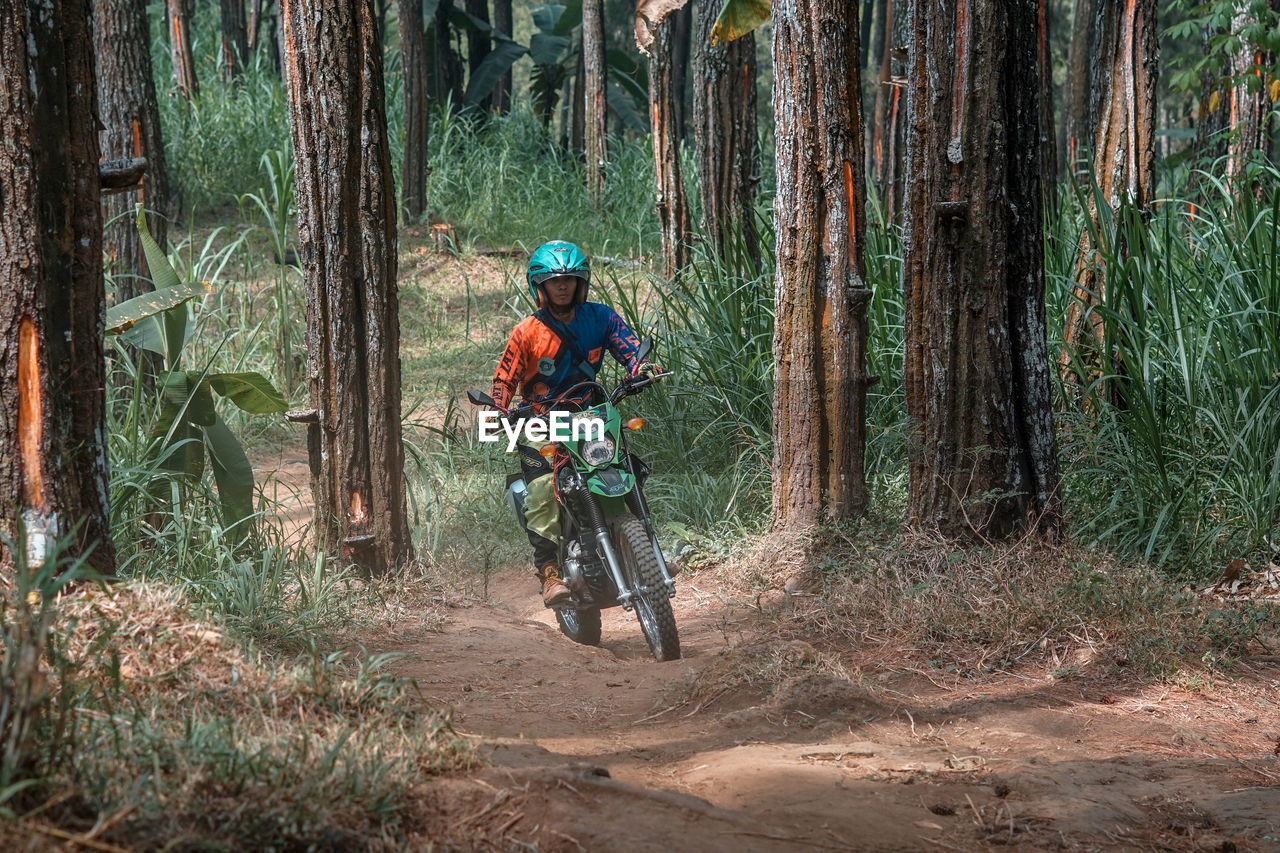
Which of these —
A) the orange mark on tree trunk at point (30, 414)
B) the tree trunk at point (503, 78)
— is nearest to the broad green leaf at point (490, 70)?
the tree trunk at point (503, 78)

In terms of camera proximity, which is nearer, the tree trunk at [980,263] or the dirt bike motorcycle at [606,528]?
the tree trunk at [980,263]

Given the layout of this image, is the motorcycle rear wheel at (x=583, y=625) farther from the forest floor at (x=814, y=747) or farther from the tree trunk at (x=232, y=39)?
the tree trunk at (x=232, y=39)

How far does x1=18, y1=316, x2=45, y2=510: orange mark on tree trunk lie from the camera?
3.32 m

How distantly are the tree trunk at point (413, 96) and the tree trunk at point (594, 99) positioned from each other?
6.69 feet

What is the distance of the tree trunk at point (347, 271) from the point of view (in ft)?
16.9

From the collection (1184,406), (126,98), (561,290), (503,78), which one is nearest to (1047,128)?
(1184,406)

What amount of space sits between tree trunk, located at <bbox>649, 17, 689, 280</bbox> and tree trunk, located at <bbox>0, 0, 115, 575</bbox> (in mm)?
5429

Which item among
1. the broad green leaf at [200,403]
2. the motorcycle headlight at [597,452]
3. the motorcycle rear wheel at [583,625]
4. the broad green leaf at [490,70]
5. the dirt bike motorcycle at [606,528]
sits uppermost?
the broad green leaf at [490,70]

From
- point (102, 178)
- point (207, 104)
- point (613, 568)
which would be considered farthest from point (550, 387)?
point (207, 104)

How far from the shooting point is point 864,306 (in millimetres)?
5812

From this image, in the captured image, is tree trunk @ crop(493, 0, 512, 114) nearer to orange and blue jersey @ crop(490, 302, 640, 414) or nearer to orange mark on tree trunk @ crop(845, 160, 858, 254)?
orange mark on tree trunk @ crop(845, 160, 858, 254)

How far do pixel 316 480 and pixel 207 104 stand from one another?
29.8 ft

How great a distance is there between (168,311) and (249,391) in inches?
20.1

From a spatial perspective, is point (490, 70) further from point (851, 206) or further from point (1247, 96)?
point (851, 206)
